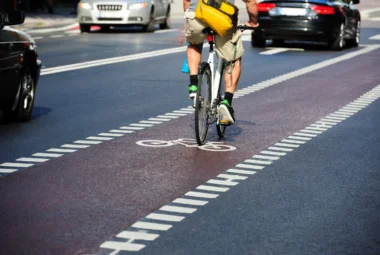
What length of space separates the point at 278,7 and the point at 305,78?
654 cm

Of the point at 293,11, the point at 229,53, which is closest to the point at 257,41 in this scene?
the point at 293,11

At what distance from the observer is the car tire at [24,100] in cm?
1122

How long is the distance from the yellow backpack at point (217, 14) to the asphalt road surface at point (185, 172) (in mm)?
1053

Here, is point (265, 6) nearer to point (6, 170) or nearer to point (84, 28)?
point (84, 28)

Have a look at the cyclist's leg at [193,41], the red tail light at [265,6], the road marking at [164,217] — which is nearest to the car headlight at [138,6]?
the red tail light at [265,6]

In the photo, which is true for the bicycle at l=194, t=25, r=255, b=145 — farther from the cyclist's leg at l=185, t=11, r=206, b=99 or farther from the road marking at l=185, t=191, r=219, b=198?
the road marking at l=185, t=191, r=219, b=198

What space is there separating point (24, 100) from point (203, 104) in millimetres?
2515

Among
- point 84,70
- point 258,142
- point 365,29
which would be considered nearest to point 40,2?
point 365,29

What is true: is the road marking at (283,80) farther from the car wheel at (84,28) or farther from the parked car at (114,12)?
the car wheel at (84,28)

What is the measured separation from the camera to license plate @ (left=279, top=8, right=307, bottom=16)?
23344 millimetres

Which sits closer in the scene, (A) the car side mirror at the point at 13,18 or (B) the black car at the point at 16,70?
(A) the car side mirror at the point at 13,18

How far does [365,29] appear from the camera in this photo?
35.3 meters

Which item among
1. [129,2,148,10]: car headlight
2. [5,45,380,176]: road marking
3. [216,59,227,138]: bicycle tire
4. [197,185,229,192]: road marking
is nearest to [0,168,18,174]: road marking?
[5,45,380,176]: road marking

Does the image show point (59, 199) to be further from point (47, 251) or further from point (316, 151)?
point (316, 151)
